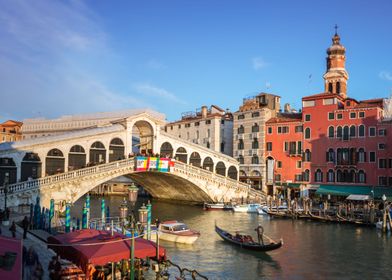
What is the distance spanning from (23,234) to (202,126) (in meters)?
36.8

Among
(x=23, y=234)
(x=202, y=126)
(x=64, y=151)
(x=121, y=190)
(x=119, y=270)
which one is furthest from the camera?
A: (x=121, y=190)

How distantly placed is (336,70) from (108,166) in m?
31.9

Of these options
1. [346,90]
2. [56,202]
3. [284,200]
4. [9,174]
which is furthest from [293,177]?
[9,174]

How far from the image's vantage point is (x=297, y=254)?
22797mm

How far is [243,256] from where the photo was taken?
882 inches

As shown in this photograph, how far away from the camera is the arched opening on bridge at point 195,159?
150ft

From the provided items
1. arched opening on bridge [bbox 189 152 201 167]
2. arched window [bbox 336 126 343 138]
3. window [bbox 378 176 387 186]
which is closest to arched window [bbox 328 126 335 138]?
arched window [bbox 336 126 343 138]

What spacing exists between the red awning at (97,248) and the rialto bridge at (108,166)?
13130mm

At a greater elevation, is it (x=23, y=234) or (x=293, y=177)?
(x=293, y=177)

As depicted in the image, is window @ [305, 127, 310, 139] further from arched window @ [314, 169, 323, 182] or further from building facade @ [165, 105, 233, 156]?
building facade @ [165, 105, 233, 156]

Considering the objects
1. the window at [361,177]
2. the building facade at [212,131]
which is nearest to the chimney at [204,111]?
the building facade at [212,131]

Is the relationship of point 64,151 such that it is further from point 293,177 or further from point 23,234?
point 293,177

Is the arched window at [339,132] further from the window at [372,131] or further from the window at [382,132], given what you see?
the window at [382,132]

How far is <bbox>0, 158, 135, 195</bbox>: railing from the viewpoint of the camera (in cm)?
2860
